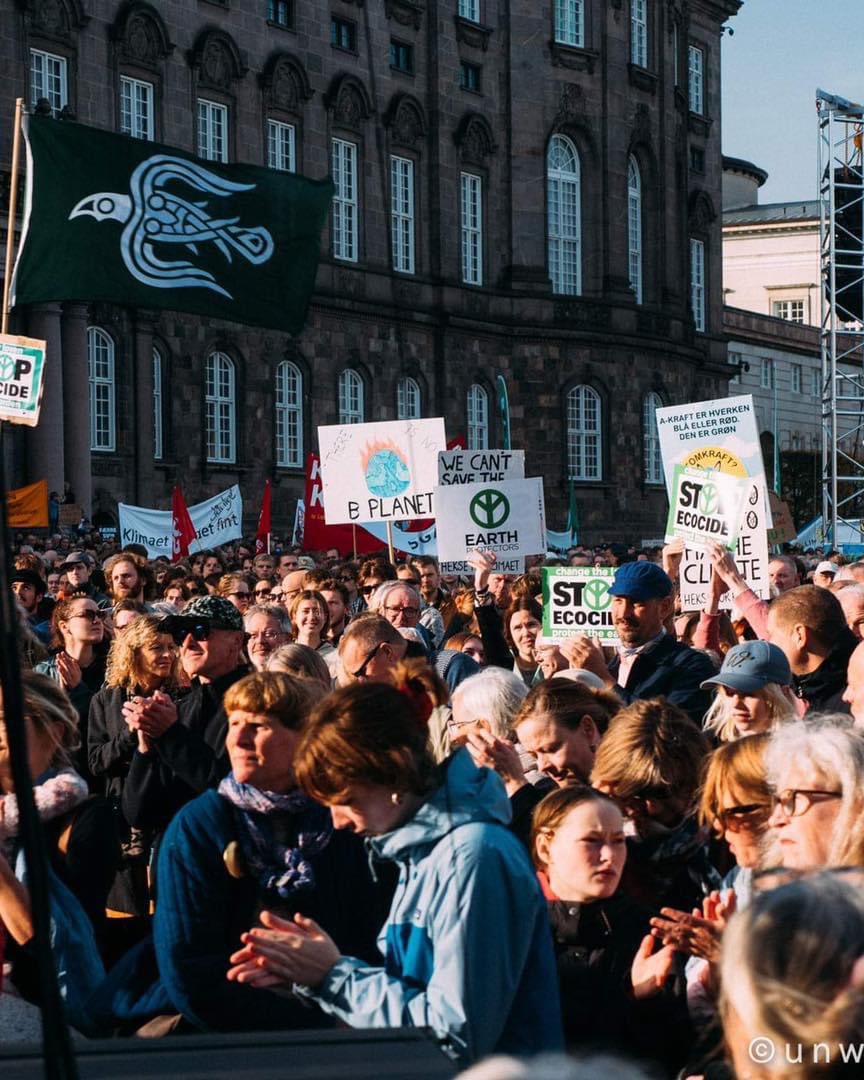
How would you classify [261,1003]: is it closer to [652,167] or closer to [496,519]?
[496,519]

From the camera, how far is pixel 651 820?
197 inches

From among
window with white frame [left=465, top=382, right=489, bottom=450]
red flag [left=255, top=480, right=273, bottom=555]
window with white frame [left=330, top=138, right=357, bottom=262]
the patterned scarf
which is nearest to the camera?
the patterned scarf

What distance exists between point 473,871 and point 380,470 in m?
13.0

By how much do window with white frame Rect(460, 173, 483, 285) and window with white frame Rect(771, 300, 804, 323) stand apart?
51.3m

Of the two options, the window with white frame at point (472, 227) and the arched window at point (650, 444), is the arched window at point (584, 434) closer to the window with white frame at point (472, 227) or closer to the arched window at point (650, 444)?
the arched window at point (650, 444)

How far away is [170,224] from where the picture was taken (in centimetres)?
1321

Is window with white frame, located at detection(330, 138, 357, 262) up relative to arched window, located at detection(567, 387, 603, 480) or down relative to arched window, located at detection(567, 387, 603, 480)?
up

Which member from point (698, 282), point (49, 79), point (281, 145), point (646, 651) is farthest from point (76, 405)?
point (698, 282)

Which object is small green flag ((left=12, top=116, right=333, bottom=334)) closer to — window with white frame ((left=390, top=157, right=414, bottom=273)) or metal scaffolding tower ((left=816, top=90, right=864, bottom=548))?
metal scaffolding tower ((left=816, top=90, right=864, bottom=548))

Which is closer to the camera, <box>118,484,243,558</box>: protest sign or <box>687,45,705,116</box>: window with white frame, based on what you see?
<box>118,484,243,558</box>: protest sign

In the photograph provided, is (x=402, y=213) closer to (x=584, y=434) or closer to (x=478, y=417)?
(x=478, y=417)

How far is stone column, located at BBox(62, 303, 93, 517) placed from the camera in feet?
109

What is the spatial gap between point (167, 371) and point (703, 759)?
32.8 metres

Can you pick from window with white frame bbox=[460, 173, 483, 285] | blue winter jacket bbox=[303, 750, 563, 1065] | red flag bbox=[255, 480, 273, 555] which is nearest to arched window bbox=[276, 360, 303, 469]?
window with white frame bbox=[460, 173, 483, 285]
